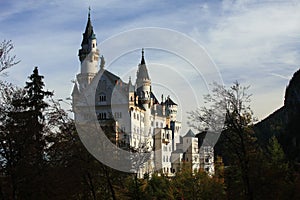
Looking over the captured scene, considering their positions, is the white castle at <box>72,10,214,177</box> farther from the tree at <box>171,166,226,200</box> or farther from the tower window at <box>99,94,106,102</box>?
the tree at <box>171,166,226,200</box>

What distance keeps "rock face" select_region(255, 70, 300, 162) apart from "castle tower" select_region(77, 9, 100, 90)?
29577 mm

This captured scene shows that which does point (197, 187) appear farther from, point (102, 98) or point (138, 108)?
point (138, 108)

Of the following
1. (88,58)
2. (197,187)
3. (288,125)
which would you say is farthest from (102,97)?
(197,187)

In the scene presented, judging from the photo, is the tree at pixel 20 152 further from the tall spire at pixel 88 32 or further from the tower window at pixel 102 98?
the tall spire at pixel 88 32

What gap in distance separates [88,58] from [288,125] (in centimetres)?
4140


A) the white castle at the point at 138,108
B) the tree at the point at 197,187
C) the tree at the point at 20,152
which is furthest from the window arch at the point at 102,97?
the tree at the point at 20,152

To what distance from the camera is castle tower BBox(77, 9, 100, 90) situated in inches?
3246

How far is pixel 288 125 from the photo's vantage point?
94688 millimetres

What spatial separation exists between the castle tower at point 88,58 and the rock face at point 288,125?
29.6m

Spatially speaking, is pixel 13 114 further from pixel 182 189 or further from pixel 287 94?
pixel 287 94

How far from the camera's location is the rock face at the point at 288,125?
85938 mm

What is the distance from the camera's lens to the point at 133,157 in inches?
1072

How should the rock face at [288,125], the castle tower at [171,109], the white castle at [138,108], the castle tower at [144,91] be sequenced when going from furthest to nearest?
the castle tower at [171,109]
the castle tower at [144,91]
the rock face at [288,125]
the white castle at [138,108]

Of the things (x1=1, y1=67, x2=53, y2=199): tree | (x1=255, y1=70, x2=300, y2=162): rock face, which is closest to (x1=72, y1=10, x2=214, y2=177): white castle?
(x1=255, y1=70, x2=300, y2=162): rock face
